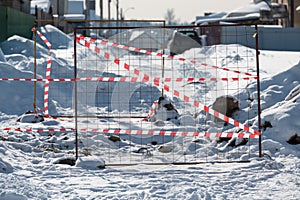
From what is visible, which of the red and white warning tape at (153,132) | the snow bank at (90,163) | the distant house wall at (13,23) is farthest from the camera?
the distant house wall at (13,23)

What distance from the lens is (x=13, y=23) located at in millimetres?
26391

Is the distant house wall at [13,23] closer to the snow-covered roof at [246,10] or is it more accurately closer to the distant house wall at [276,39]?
the distant house wall at [276,39]

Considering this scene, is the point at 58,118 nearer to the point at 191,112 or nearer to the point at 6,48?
the point at 191,112

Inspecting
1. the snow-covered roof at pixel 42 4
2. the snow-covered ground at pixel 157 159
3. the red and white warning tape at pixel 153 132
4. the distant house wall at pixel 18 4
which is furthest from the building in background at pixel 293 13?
the red and white warning tape at pixel 153 132

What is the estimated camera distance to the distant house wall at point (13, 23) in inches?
961

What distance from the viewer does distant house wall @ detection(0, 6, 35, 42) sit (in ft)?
80.1

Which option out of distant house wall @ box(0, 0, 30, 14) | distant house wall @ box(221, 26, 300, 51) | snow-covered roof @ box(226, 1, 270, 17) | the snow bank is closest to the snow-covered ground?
the snow bank

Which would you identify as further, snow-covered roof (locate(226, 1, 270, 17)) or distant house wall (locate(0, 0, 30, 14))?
snow-covered roof (locate(226, 1, 270, 17))

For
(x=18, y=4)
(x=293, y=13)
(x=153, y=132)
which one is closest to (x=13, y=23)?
(x=18, y=4)

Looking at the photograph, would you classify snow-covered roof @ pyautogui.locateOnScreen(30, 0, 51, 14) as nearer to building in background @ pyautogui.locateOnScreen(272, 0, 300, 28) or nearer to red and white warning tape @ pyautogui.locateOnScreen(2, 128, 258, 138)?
building in background @ pyautogui.locateOnScreen(272, 0, 300, 28)

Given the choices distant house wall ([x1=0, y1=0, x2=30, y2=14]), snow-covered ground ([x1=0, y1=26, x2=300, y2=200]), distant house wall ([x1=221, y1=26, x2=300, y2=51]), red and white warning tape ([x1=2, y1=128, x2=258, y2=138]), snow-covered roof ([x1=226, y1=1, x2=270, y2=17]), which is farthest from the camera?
snow-covered roof ([x1=226, y1=1, x2=270, y2=17])

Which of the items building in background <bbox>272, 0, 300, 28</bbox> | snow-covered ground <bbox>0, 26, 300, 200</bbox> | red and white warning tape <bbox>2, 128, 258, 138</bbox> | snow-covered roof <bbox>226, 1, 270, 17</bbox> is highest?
snow-covered roof <bbox>226, 1, 270, 17</bbox>

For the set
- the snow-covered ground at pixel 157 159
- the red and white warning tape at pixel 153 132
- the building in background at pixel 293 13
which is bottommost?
the snow-covered ground at pixel 157 159

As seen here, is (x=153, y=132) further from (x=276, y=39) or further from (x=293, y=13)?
(x=293, y=13)
